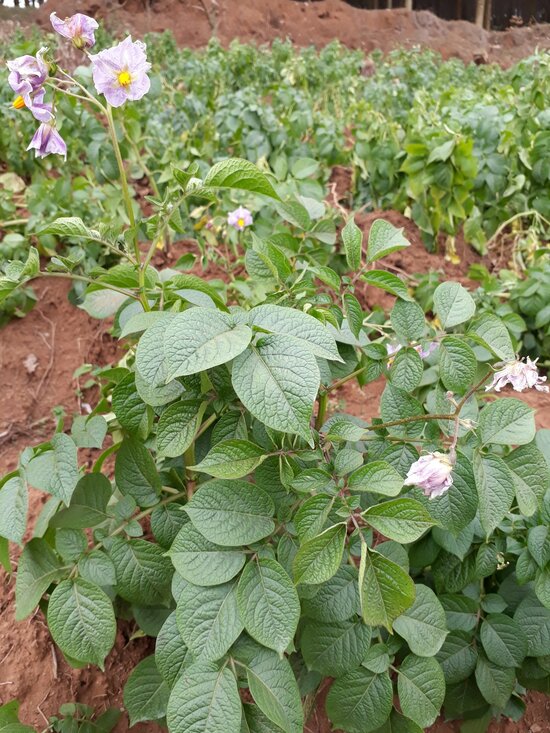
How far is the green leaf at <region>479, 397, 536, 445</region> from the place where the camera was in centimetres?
92

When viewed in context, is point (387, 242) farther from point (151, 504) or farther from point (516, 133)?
point (516, 133)

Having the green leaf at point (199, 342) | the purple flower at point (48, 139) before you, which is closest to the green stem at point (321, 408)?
the green leaf at point (199, 342)

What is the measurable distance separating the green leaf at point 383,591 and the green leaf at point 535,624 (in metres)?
0.37

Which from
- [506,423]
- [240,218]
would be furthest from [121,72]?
[240,218]

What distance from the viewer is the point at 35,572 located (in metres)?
1.00

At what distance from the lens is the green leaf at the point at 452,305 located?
1.01 m

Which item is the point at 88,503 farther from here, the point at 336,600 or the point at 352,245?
the point at 352,245

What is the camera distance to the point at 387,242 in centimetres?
106

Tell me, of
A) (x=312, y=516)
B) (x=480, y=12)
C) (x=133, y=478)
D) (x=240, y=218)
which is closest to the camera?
(x=312, y=516)

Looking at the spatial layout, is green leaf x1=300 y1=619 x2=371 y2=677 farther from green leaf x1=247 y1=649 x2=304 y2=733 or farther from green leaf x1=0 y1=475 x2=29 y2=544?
green leaf x1=0 y1=475 x2=29 y2=544

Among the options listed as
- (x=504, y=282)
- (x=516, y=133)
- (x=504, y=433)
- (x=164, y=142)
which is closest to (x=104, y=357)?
(x=164, y=142)

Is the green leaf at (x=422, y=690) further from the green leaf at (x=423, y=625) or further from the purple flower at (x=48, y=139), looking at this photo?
the purple flower at (x=48, y=139)

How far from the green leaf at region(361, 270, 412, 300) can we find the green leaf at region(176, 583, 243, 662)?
49 cm

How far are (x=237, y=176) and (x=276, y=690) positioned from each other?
0.68 meters
